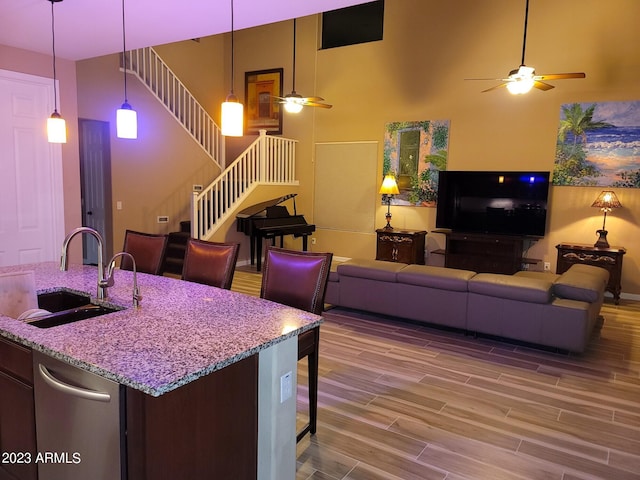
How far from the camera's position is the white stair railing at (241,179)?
732 cm

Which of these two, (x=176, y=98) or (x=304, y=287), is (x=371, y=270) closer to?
(x=304, y=287)

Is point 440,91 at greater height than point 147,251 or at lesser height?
greater

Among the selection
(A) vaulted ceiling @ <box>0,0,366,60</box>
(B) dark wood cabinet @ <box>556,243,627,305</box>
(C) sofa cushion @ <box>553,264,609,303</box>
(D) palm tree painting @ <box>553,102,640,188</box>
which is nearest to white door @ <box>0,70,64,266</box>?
(A) vaulted ceiling @ <box>0,0,366,60</box>

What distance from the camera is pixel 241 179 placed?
792 centimetres

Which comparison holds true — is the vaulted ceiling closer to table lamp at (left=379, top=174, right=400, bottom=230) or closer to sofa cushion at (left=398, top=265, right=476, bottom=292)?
sofa cushion at (left=398, top=265, right=476, bottom=292)

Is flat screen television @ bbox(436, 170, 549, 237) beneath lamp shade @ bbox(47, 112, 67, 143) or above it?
beneath

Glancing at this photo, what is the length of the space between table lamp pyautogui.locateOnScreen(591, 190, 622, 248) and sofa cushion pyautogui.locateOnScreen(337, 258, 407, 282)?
3.14m

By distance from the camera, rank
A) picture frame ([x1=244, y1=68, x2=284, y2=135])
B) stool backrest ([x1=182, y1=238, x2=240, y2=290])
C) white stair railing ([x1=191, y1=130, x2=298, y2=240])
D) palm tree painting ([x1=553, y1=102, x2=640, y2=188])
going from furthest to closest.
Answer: picture frame ([x1=244, y1=68, x2=284, y2=135]) → white stair railing ([x1=191, y1=130, x2=298, y2=240]) → palm tree painting ([x1=553, y1=102, x2=640, y2=188]) → stool backrest ([x1=182, y1=238, x2=240, y2=290])

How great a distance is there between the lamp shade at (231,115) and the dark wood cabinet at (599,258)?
214 inches

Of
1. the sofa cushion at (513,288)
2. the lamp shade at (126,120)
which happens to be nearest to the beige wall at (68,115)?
the lamp shade at (126,120)

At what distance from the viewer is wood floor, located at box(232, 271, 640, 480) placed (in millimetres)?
2471

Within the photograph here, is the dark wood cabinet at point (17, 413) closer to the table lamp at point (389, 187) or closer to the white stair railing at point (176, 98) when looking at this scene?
the white stair railing at point (176, 98)

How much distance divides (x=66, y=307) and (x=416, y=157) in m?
6.30

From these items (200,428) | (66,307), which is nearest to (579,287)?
(200,428)
